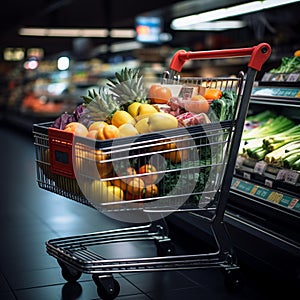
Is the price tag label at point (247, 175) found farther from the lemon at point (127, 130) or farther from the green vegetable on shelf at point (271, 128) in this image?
the lemon at point (127, 130)

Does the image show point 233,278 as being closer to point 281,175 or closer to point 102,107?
point 281,175

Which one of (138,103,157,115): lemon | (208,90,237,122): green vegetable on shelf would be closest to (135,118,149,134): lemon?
(138,103,157,115): lemon

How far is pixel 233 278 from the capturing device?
3.29 m

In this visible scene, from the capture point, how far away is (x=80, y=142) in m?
2.88

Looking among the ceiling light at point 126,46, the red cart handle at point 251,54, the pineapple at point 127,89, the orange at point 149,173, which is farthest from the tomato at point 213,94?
the ceiling light at point 126,46

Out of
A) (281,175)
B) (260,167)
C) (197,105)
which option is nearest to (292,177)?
(281,175)

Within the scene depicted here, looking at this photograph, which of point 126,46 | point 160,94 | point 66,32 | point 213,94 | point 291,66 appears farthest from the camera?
point 126,46

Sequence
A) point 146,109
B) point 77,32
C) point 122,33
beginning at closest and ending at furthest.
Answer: point 146,109 → point 77,32 → point 122,33

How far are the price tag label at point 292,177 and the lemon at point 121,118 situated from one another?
112 cm

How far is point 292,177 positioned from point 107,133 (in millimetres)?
1314

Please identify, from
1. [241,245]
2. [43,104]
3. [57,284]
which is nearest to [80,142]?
[57,284]

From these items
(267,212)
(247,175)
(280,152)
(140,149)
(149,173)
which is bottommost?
(267,212)

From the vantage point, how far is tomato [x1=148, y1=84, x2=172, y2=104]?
338 cm

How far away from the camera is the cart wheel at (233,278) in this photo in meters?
3.29
